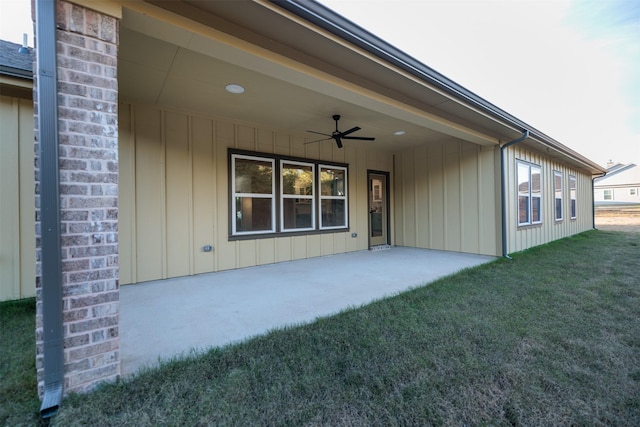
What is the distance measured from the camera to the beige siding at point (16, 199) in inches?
124

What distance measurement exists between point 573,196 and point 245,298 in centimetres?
1222

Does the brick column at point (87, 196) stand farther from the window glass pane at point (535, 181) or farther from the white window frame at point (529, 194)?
the window glass pane at point (535, 181)

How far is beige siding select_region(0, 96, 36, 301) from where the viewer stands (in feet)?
10.3

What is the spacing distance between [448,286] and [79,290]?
3.78 metres

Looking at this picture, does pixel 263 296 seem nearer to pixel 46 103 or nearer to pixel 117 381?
pixel 117 381

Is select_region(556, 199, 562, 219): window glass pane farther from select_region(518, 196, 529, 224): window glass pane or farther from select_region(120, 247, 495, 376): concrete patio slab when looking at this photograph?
select_region(120, 247, 495, 376): concrete patio slab

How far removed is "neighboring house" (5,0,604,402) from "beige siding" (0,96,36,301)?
0.90m

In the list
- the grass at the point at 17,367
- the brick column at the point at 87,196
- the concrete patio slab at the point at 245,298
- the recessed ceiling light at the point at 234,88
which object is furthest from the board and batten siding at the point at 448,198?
the grass at the point at 17,367

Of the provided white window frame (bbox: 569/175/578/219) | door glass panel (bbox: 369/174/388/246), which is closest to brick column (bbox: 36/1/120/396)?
door glass panel (bbox: 369/174/388/246)

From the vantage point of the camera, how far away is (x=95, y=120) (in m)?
1.60

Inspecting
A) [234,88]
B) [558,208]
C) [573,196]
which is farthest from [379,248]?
[573,196]

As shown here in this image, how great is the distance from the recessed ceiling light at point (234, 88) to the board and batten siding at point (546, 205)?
5.50m

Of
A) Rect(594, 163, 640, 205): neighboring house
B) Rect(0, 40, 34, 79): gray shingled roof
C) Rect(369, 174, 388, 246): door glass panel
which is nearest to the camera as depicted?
Rect(0, 40, 34, 79): gray shingled roof

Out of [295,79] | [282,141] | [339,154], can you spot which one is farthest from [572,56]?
[295,79]
